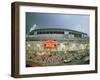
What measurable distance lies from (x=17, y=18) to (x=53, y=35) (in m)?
0.29

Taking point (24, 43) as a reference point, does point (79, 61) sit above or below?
below

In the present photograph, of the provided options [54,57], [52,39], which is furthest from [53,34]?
[54,57]

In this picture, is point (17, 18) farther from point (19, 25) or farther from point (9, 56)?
point (9, 56)

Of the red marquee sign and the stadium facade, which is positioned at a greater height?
the stadium facade

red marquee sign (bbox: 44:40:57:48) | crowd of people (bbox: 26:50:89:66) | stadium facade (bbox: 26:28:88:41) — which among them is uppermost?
stadium facade (bbox: 26:28:88:41)

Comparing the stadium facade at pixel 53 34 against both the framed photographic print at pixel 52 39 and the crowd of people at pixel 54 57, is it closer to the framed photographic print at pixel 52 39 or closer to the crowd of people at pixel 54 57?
the framed photographic print at pixel 52 39

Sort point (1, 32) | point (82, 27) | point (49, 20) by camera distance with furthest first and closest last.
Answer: point (82, 27) → point (49, 20) → point (1, 32)

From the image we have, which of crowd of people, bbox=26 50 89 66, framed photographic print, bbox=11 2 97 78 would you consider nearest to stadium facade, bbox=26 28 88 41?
framed photographic print, bbox=11 2 97 78

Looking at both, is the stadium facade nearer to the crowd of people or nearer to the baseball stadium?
the baseball stadium

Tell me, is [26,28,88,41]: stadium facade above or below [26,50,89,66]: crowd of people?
above

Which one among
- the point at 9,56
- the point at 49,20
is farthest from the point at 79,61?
the point at 9,56

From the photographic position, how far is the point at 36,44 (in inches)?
69.2

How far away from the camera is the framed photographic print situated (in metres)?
1.70

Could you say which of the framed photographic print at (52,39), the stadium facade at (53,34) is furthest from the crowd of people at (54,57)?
the stadium facade at (53,34)
